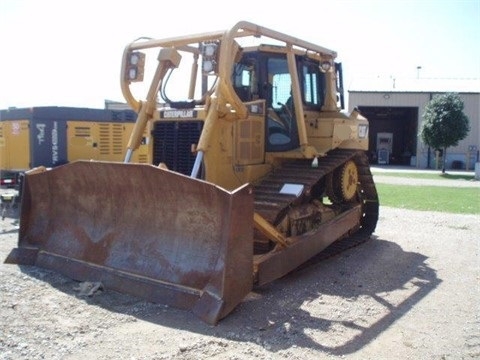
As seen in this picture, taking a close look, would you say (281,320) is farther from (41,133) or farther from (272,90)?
(41,133)

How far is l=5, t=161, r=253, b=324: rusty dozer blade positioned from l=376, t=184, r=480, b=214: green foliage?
9.53 metres

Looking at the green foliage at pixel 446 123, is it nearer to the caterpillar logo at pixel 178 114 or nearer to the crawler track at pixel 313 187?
the crawler track at pixel 313 187

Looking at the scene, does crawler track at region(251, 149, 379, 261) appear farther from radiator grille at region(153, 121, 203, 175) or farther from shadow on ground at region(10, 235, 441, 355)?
radiator grille at region(153, 121, 203, 175)

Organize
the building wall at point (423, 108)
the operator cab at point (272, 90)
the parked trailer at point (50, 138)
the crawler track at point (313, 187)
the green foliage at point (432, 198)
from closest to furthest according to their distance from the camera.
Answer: the crawler track at point (313, 187) < the operator cab at point (272, 90) < the parked trailer at point (50, 138) < the green foliage at point (432, 198) < the building wall at point (423, 108)

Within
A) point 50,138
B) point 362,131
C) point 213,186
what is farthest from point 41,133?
point 213,186

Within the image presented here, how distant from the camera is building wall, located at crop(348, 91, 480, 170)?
3619 centimetres

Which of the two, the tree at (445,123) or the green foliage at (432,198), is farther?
the tree at (445,123)

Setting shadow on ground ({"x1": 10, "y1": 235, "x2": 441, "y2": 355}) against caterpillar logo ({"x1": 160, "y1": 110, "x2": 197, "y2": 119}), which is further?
caterpillar logo ({"x1": 160, "y1": 110, "x2": 197, "y2": 119})

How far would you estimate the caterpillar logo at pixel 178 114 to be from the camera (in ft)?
22.2

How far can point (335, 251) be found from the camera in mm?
7805

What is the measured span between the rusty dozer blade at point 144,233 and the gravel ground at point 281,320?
0.18m

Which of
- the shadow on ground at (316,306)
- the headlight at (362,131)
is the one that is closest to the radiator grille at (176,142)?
the shadow on ground at (316,306)

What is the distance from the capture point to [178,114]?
6.91 m

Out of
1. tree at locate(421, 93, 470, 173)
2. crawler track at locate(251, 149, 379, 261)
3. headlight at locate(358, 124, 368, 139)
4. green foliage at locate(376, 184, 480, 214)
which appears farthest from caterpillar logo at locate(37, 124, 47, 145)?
tree at locate(421, 93, 470, 173)
